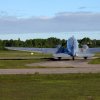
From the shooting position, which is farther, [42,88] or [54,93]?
[42,88]

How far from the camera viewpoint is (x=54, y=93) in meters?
20.8

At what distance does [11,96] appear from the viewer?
19.8m

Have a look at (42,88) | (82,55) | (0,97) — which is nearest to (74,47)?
(82,55)

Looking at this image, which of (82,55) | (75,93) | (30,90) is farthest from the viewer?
(82,55)

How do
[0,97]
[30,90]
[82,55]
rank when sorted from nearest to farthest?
1. [0,97]
2. [30,90]
3. [82,55]

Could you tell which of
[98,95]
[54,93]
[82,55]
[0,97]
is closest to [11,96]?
[0,97]

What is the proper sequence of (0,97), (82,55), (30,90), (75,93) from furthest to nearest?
1. (82,55)
2. (30,90)
3. (75,93)
4. (0,97)

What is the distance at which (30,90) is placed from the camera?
2236 centimetres

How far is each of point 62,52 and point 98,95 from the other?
151 feet

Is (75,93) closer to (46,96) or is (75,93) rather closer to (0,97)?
(46,96)

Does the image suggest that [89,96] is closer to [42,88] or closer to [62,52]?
[42,88]

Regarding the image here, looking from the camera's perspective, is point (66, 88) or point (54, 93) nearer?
point (54, 93)

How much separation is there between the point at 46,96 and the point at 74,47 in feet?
149

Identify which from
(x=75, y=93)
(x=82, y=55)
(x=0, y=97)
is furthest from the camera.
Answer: (x=82, y=55)
